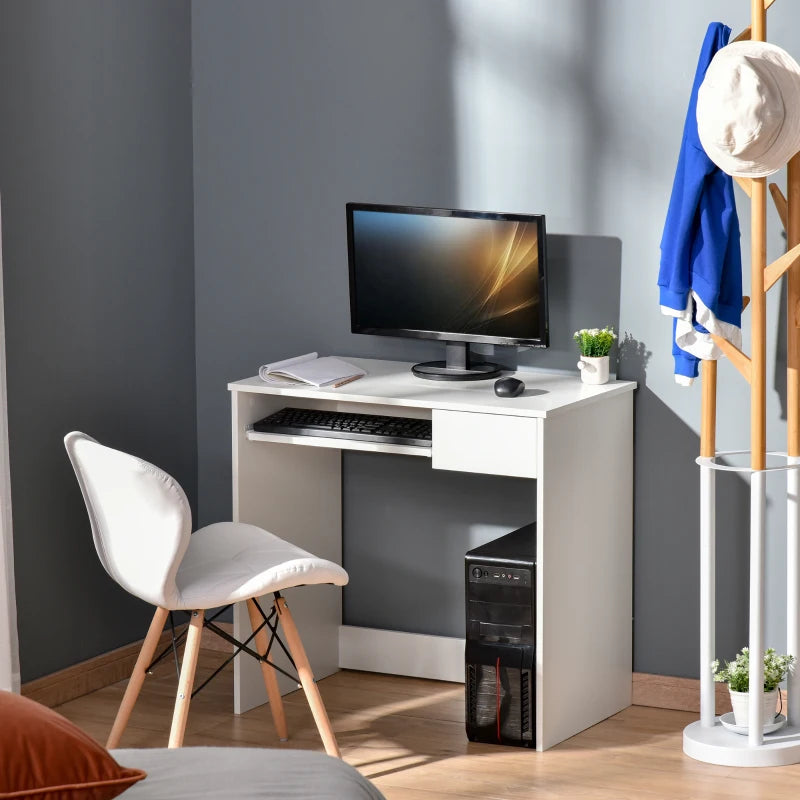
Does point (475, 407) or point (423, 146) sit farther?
point (423, 146)

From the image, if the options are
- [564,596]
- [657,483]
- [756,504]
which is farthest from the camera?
[657,483]

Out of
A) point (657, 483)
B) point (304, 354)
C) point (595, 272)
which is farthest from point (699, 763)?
point (304, 354)

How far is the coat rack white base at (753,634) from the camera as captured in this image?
3.26 metres

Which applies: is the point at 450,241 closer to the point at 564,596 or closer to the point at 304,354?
the point at 304,354

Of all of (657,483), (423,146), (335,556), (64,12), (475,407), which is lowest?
(335,556)

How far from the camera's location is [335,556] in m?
4.10

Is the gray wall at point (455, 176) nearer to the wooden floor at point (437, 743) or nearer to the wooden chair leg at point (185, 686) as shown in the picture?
the wooden floor at point (437, 743)

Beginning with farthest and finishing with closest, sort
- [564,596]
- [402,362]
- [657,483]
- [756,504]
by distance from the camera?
[402,362], [657,483], [564,596], [756,504]

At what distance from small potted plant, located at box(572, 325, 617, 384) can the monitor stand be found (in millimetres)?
247

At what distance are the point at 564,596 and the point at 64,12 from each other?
1966 mm

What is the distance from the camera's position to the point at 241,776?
6.44 ft

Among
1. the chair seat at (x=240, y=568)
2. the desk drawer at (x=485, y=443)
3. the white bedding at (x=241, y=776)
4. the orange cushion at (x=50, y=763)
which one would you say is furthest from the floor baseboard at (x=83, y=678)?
the orange cushion at (x=50, y=763)

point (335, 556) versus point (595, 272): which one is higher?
point (595, 272)

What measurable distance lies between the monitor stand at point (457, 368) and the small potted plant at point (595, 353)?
25cm
